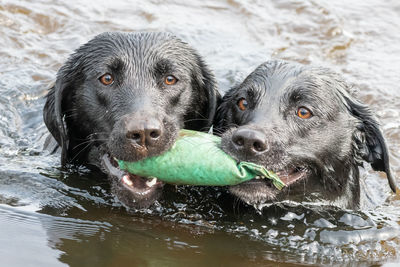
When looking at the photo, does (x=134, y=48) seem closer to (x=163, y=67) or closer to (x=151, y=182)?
(x=163, y=67)

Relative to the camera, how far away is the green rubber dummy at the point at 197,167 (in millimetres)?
5039

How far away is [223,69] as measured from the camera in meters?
8.62

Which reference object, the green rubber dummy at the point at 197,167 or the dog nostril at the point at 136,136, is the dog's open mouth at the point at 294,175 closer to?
the green rubber dummy at the point at 197,167

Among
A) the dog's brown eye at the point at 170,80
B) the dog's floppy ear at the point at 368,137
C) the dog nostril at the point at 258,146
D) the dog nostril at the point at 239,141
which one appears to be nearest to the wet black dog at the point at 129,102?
the dog's brown eye at the point at 170,80

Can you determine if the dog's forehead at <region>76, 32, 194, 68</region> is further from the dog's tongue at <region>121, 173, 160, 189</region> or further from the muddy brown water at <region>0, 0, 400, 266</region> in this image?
the muddy brown water at <region>0, 0, 400, 266</region>

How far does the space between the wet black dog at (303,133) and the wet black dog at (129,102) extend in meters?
0.45

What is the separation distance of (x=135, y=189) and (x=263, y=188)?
3.21 feet

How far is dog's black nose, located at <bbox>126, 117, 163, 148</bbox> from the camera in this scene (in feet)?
16.2

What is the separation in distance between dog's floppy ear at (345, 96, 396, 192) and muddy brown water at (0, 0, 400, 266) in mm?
485

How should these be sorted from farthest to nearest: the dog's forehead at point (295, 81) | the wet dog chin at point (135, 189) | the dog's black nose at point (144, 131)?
1. the dog's forehead at point (295, 81)
2. the wet dog chin at point (135, 189)
3. the dog's black nose at point (144, 131)

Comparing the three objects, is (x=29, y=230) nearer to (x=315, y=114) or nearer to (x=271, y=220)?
(x=271, y=220)

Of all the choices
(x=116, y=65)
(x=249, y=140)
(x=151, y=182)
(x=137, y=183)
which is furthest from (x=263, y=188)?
(x=116, y=65)

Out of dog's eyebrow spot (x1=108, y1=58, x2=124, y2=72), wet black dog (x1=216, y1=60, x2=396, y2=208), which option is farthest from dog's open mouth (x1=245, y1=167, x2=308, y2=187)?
dog's eyebrow spot (x1=108, y1=58, x2=124, y2=72)

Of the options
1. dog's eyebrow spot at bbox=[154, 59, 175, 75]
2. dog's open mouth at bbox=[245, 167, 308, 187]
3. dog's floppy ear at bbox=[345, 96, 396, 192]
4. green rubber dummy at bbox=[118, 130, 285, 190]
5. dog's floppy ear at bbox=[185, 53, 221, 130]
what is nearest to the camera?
green rubber dummy at bbox=[118, 130, 285, 190]
